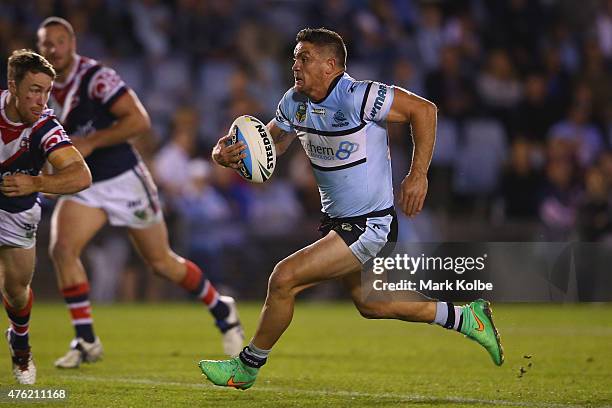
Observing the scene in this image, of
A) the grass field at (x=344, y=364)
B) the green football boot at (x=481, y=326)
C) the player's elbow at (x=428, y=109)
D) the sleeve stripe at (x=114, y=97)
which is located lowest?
the grass field at (x=344, y=364)

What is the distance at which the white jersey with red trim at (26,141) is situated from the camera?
7.07m

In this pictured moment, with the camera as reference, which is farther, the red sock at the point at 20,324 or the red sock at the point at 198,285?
the red sock at the point at 198,285

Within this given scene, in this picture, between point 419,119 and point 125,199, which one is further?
point 125,199

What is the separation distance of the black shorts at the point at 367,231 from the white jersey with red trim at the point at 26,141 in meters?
1.73

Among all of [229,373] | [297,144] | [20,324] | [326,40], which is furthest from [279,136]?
[297,144]

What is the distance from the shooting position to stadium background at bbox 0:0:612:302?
50.8 feet

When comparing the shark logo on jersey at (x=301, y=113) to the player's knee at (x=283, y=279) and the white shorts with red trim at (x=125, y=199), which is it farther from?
the white shorts with red trim at (x=125, y=199)

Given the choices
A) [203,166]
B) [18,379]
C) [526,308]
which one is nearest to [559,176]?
[526,308]

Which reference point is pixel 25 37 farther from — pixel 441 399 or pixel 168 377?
pixel 441 399

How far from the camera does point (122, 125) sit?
9164mm
